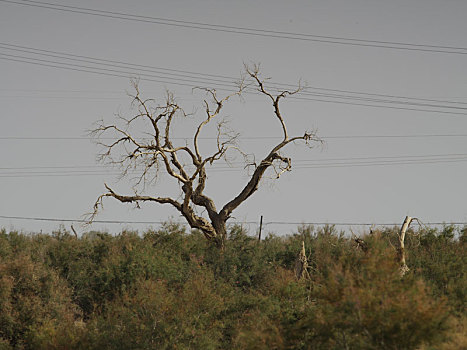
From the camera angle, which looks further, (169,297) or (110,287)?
(110,287)

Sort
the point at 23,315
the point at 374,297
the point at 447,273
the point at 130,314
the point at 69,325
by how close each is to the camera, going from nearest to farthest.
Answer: the point at 374,297 → the point at 130,314 → the point at 69,325 → the point at 23,315 → the point at 447,273

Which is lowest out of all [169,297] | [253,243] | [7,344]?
[7,344]

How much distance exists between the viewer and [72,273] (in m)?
36.1

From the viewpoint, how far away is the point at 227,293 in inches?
1102

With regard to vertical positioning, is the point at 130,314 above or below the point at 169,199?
below

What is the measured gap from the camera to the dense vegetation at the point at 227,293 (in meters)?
14.8

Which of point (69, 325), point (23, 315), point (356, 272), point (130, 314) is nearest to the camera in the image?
point (356, 272)

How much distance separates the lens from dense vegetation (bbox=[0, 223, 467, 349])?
14773mm

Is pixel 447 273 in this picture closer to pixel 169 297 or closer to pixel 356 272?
pixel 169 297

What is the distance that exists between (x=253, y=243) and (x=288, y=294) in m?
16.1

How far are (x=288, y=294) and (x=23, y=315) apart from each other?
11.5 meters

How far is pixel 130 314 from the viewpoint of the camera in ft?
76.1

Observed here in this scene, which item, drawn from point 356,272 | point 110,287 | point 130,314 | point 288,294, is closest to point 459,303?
point 288,294

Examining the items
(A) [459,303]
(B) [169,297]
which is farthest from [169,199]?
(A) [459,303]
